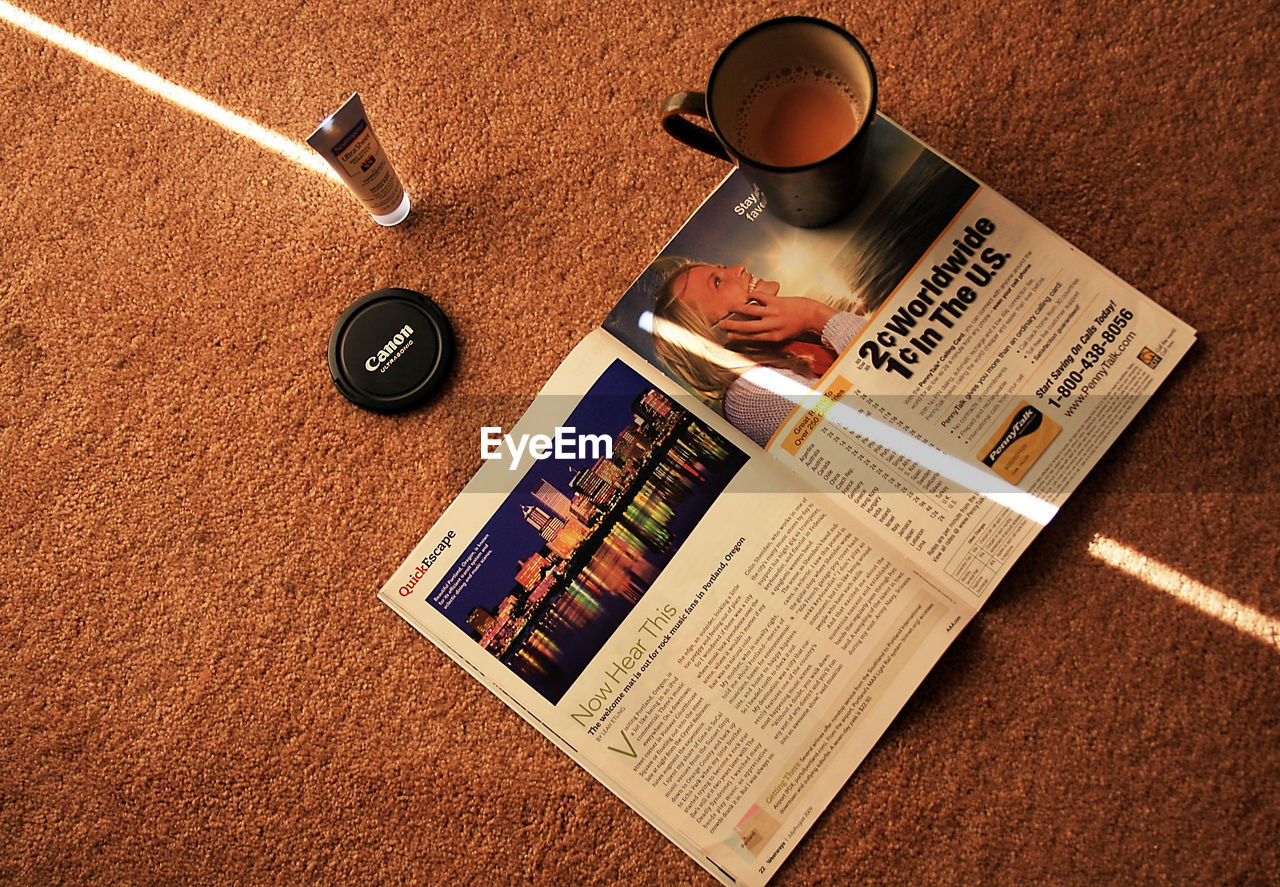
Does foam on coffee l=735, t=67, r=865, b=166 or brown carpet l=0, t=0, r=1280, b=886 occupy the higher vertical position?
foam on coffee l=735, t=67, r=865, b=166

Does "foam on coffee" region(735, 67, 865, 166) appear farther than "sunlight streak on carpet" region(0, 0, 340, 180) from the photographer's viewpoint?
No

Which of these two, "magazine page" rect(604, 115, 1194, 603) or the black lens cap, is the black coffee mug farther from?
the black lens cap

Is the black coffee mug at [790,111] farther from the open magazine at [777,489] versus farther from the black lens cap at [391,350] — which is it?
the black lens cap at [391,350]

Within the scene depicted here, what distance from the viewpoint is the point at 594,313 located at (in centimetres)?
66

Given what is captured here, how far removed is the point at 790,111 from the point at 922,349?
20 cm

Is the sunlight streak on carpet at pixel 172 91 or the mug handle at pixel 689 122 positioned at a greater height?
the mug handle at pixel 689 122

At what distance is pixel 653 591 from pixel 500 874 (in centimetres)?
24

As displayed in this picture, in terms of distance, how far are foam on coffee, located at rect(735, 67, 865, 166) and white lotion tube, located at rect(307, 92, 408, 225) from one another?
0.26 m

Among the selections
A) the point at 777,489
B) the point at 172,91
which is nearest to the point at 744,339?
the point at 777,489

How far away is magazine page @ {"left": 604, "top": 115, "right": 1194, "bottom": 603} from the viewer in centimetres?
62

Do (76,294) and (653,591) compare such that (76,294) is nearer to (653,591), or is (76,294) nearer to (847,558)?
(653,591)

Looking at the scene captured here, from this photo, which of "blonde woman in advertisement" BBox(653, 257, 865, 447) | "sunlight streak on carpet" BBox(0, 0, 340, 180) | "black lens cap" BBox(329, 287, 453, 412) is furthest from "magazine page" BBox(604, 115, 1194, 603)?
"sunlight streak on carpet" BBox(0, 0, 340, 180)
